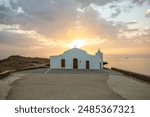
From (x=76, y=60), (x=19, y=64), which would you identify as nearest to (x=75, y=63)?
(x=76, y=60)

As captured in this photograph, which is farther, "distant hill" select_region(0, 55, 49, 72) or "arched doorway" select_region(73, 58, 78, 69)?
"distant hill" select_region(0, 55, 49, 72)

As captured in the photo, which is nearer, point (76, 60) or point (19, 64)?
point (76, 60)

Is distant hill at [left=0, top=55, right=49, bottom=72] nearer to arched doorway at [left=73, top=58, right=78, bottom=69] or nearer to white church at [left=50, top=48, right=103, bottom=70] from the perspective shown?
white church at [left=50, top=48, right=103, bottom=70]

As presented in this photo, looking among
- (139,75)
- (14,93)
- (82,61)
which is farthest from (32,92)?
(82,61)

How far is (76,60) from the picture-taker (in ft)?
128

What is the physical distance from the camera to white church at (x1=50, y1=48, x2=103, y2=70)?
38.8 metres

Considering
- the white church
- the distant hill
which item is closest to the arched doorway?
the white church

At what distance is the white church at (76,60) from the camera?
3878 centimetres

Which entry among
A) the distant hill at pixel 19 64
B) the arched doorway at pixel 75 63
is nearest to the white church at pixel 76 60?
the arched doorway at pixel 75 63

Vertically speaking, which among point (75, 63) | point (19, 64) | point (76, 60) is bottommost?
point (19, 64)

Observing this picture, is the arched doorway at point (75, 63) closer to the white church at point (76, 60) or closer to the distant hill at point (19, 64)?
the white church at point (76, 60)

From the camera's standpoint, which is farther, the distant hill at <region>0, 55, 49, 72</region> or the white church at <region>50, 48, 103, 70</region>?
the distant hill at <region>0, 55, 49, 72</region>

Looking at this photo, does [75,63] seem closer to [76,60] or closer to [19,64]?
[76,60]

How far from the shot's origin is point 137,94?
532 inches
